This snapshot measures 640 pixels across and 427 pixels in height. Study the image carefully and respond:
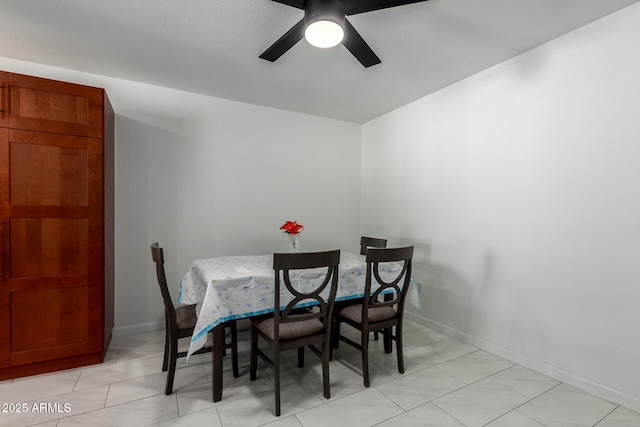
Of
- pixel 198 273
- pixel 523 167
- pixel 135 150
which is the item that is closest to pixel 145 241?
pixel 135 150

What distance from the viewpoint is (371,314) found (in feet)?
7.73

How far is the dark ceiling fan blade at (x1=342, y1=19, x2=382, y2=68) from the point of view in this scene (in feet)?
5.88

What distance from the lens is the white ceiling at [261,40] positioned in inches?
79.7

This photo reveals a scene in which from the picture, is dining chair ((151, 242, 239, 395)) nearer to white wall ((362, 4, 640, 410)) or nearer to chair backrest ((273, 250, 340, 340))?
chair backrest ((273, 250, 340, 340))

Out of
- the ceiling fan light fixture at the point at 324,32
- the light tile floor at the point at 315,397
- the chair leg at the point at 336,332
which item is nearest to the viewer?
the ceiling fan light fixture at the point at 324,32

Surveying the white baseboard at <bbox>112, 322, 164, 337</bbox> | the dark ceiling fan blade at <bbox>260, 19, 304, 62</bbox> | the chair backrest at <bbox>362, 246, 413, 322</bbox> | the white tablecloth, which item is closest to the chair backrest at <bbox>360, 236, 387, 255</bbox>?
the white tablecloth

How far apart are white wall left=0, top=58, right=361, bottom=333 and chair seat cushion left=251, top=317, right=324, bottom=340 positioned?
1.69 meters

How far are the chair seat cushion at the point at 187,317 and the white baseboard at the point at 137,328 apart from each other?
108 centimetres

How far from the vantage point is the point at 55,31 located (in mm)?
2277

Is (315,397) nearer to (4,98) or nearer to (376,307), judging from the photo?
(376,307)

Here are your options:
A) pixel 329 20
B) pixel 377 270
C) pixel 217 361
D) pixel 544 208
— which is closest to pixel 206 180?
pixel 217 361

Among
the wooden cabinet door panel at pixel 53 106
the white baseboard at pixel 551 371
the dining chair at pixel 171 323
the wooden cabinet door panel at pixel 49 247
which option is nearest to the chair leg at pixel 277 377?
the dining chair at pixel 171 323

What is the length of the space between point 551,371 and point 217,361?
2.45m

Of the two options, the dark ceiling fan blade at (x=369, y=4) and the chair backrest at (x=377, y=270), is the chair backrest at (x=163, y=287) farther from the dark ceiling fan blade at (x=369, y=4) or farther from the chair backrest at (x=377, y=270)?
the dark ceiling fan blade at (x=369, y=4)
